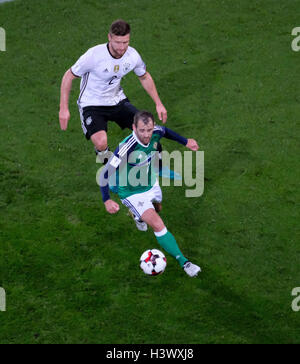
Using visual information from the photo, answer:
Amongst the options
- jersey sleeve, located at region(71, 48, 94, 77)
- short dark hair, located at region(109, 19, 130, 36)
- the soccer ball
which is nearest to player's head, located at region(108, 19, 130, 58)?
short dark hair, located at region(109, 19, 130, 36)

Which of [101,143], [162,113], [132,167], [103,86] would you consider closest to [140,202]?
[132,167]

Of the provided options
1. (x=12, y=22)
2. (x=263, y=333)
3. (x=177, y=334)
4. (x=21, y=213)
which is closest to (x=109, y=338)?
(x=177, y=334)

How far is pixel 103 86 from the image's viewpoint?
Answer: 7.74 metres

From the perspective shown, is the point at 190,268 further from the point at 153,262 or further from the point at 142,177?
the point at 142,177

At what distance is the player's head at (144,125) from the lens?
21.1ft

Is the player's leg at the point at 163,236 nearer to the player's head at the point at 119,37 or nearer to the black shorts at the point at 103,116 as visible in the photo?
the black shorts at the point at 103,116

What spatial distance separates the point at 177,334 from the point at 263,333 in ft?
3.04

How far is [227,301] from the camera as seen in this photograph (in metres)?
6.43

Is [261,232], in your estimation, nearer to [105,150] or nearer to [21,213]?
[105,150]

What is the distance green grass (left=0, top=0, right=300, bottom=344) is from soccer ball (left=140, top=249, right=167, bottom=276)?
8.3 inches

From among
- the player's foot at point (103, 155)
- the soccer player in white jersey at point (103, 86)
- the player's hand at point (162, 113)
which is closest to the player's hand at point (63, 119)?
the soccer player in white jersey at point (103, 86)

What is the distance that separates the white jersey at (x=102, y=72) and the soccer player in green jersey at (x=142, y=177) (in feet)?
3.99

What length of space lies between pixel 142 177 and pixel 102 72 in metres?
1.65
